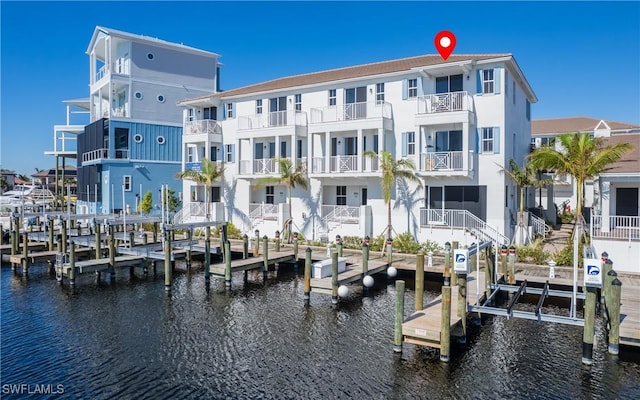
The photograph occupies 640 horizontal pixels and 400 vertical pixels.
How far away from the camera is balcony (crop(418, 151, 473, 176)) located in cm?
2516

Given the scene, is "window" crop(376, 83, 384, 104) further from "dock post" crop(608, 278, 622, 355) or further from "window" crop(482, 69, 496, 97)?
"dock post" crop(608, 278, 622, 355)

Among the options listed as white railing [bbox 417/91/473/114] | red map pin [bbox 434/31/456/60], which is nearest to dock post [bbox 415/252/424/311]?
red map pin [bbox 434/31/456/60]

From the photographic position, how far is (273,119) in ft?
107

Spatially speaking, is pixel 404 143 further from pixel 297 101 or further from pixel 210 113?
pixel 210 113

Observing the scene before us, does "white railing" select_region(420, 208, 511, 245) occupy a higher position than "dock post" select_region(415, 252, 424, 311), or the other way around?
"white railing" select_region(420, 208, 511, 245)

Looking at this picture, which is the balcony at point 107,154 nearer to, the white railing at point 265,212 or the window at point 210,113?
the window at point 210,113

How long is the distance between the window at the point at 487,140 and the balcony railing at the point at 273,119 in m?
12.0

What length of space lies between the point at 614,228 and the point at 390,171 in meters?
11.3

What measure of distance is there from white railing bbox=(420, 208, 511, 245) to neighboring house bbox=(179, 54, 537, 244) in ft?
0.20

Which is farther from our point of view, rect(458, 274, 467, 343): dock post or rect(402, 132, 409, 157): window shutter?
rect(402, 132, 409, 157): window shutter

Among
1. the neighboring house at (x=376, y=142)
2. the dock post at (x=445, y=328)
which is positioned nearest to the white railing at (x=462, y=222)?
the neighboring house at (x=376, y=142)

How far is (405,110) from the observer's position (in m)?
28.0

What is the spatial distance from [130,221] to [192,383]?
60.7ft

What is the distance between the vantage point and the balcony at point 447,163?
25.2 metres
